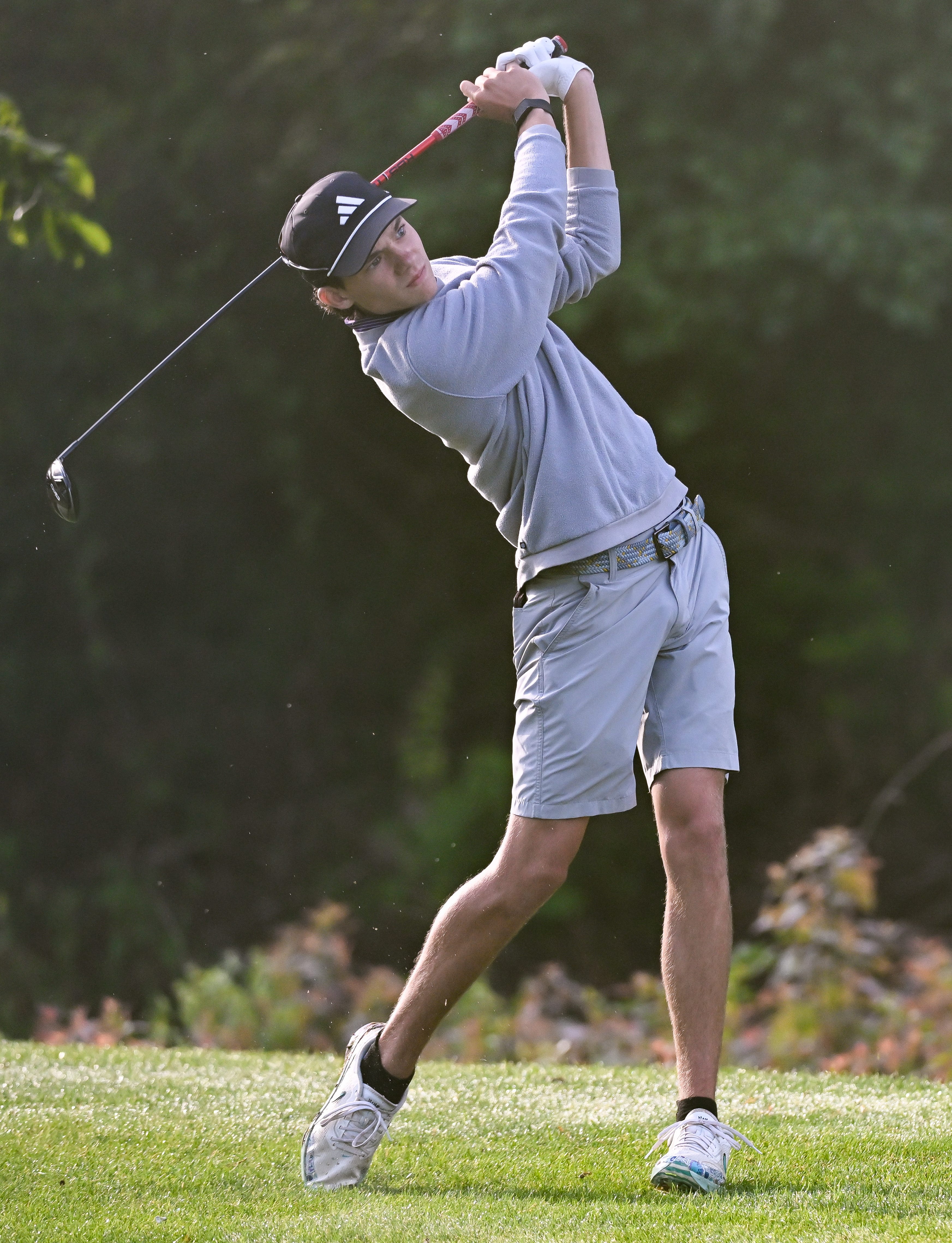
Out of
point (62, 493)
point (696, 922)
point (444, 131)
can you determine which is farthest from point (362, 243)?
point (696, 922)

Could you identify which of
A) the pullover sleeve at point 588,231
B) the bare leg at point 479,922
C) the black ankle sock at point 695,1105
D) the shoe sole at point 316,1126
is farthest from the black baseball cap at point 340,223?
the black ankle sock at point 695,1105

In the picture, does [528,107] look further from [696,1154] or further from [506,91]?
[696,1154]

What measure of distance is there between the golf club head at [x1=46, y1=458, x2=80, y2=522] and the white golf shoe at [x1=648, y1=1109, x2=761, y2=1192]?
1.55 metres

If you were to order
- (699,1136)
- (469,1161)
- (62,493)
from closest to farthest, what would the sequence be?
(699,1136), (469,1161), (62,493)

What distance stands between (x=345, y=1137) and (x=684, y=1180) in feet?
1.77

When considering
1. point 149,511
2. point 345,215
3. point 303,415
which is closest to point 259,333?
point 303,415

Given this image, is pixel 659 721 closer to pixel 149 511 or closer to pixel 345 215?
pixel 345 215

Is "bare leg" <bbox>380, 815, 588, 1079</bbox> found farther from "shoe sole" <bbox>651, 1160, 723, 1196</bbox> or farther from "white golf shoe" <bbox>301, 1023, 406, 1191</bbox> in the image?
"shoe sole" <bbox>651, 1160, 723, 1196</bbox>

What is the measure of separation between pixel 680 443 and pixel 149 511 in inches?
111

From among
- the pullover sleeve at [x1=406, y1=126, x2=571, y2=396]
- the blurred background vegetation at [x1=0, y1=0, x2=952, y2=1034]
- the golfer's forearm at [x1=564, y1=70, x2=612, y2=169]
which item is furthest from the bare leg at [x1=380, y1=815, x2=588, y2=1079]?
the blurred background vegetation at [x1=0, y1=0, x2=952, y2=1034]

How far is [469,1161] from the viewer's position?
99.6 inches

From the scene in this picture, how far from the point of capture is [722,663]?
247 cm

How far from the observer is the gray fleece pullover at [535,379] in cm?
218

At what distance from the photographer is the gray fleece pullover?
2.18 metres
